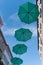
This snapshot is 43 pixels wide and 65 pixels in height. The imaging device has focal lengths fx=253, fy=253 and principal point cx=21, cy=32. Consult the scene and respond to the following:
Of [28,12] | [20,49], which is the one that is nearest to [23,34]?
[20,49]

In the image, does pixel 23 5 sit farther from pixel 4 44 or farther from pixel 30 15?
pixel 4 44

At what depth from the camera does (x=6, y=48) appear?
55.5 meters

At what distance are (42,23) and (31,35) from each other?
31.8ft

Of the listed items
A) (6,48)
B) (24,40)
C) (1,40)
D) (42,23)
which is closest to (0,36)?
(1,40)

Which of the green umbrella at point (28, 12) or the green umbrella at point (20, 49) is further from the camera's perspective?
the green umbrella at point (20, 49)

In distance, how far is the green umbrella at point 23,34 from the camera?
24125mm

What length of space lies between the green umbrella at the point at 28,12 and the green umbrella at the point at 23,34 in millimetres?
1430

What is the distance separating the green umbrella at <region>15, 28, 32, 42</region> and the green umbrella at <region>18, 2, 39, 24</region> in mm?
1430

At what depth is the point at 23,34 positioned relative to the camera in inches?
979

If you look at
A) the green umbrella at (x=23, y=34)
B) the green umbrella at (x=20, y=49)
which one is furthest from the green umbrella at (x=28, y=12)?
the green umbrella at (x=20, y=49)

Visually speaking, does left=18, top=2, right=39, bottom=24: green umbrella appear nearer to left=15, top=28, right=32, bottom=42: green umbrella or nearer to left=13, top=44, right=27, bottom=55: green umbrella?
left=15, top=28, right=32, bottom=42: green umbrella

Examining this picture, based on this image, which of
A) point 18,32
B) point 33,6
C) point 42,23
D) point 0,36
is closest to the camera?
point 33,6

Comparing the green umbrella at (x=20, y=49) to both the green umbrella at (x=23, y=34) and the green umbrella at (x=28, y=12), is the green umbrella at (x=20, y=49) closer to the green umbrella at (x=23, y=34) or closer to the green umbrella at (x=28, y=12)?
the green umbrella at (x=23, y=34)

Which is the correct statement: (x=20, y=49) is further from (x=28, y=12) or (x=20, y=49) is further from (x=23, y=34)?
(x=28, y=12)
